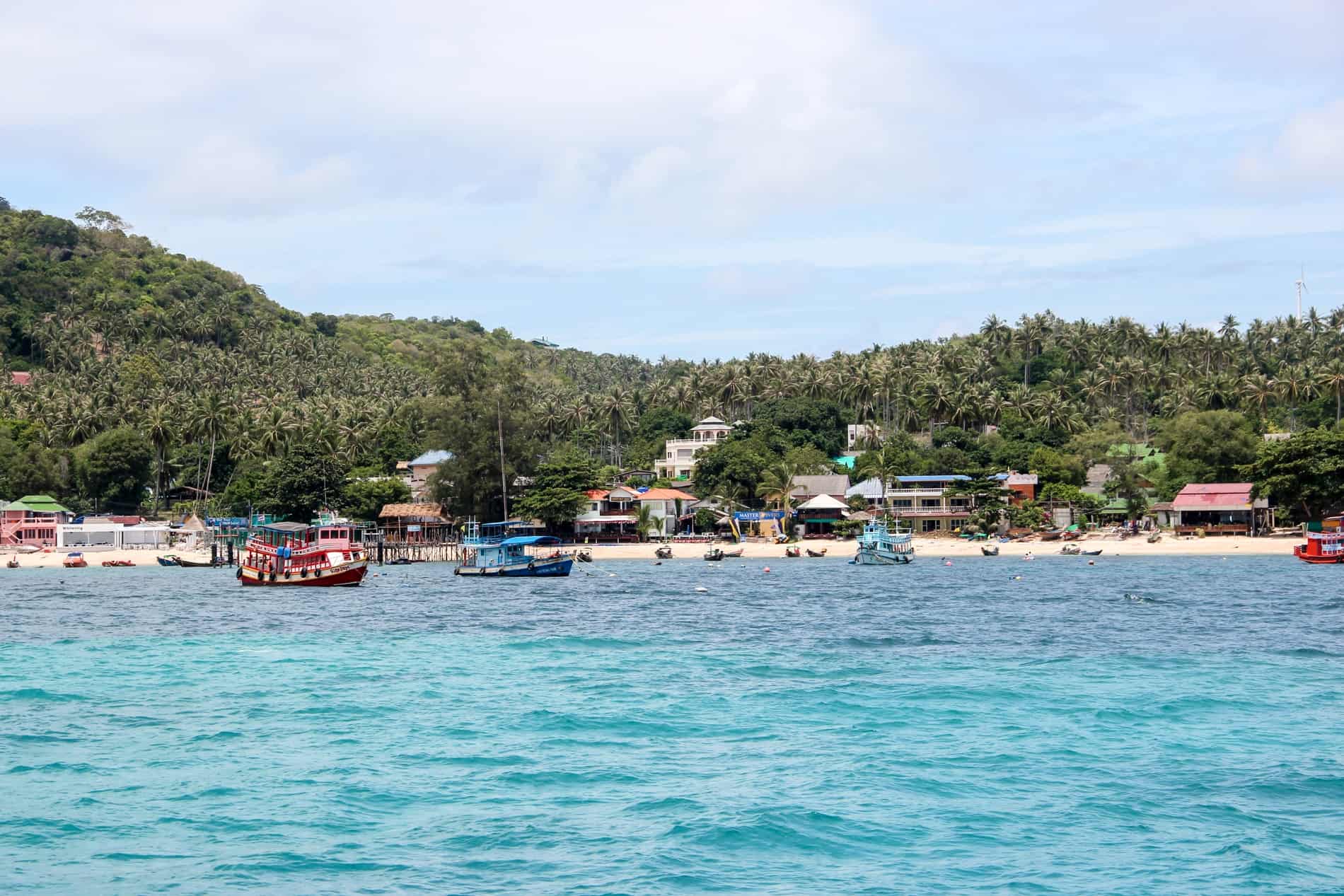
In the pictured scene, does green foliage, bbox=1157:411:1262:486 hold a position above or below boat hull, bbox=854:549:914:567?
above

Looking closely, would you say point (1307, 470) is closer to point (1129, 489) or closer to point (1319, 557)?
point (1319, 557)

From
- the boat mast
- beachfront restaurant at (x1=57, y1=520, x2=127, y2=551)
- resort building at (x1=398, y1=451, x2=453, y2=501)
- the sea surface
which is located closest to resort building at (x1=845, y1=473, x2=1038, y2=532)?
the boat mast

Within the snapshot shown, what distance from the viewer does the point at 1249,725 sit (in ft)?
89.5

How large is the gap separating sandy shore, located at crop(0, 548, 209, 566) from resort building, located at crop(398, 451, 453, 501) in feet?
65.2

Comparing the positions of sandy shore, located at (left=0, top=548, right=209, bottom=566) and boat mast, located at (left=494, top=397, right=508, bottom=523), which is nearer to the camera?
sandy shore, located at (left=0, top=548, right=209, bottom=566)

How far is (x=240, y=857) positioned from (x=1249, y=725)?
67.5 feet

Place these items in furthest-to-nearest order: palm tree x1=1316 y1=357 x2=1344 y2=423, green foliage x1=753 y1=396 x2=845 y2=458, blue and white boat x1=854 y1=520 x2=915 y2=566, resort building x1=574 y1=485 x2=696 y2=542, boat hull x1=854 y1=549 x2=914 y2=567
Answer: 1. green foliage x1=753 y1=396 x2=845 y2=458
2. palm tree x1=1316 y1=357 x2=1344 y2=423
3. resort building x1=574 y1=485 x2=696 y2=542
4. blue and white boat x1=854 y1=520 x2=915 y2=566
5. boat hull x1=854 y1=549 x2=914 y2=567

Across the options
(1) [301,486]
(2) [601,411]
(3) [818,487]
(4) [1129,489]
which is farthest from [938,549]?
(2) [601,411]

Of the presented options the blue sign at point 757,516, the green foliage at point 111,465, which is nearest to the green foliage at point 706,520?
the blue sign at point 757,516

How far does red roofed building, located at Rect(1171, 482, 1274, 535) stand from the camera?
349ft

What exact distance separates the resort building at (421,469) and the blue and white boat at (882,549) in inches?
1707

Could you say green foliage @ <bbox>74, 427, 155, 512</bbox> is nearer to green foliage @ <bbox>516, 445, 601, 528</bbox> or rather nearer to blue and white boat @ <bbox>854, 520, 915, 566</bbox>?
green foliage @ <bbox>516, 445, 601, 528</bbox>

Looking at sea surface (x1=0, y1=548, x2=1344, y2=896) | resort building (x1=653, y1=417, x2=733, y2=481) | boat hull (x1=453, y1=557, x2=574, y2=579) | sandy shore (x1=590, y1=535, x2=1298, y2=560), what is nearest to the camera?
sea surface (x1=0, y1=548, x2=1344, y2=896)

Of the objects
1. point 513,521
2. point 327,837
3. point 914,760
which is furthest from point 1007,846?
point 513,521
